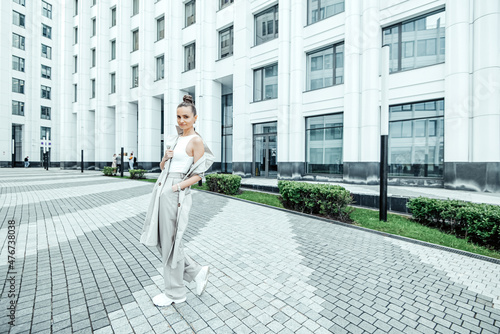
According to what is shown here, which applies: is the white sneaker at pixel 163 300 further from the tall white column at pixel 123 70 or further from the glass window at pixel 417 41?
the tall white column at pixel 123 70

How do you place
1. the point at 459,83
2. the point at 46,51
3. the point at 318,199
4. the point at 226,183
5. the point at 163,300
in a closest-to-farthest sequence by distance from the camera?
the point at 163,300, the point at 318,199, the point at 459,83, the point at 226,183, the point at 46,51

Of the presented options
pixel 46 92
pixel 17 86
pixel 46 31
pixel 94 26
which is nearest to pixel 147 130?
pixel 94 26

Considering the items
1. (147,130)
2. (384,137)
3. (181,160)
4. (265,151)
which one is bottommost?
(181,160)

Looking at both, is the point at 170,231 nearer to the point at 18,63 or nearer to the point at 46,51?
the point at 18,63

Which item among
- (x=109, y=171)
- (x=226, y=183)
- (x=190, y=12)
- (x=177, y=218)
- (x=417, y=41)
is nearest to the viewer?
(x=177, y=218)

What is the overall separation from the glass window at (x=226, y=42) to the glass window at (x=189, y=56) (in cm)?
323

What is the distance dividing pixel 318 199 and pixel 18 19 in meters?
55.5

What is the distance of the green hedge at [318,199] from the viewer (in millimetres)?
6828

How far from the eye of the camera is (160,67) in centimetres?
2466

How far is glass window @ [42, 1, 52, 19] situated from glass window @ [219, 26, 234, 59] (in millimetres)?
42388

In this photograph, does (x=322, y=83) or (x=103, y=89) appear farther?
(x=103, y=89)

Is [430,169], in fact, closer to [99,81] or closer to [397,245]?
[397,245]

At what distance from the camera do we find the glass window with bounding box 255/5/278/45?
1730 centimetres

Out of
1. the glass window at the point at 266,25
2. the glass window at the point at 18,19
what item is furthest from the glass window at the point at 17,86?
the glass window at the point at 266,25
